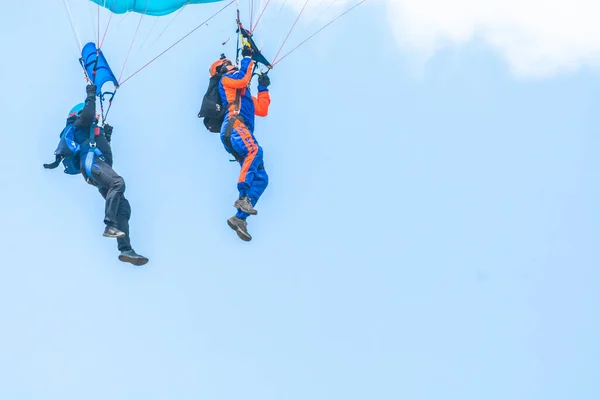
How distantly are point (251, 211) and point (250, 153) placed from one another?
0.87m

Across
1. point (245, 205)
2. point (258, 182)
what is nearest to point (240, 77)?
point (258, 182)

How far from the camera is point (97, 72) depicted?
1948 centimetres

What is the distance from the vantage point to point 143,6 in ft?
68.6

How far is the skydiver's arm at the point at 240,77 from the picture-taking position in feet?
62.8

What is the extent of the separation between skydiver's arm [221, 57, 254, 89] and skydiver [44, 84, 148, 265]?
173 cm

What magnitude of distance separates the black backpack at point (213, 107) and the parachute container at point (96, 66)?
1271 mm

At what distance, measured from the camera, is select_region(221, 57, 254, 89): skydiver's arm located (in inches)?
754

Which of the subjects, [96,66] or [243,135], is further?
[96,66]

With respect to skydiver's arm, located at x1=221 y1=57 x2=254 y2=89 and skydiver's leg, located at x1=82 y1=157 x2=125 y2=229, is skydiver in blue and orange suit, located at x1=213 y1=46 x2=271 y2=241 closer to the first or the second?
skydiver's arm, located at x1=221 y1=57 x2=254 y2=89

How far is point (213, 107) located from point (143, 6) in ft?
8.67

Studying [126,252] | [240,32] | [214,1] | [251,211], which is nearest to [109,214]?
[126,252]

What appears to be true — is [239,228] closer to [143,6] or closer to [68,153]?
[68,153]

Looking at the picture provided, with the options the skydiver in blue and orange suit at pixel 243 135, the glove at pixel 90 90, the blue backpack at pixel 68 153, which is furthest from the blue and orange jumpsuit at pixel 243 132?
the blue backpack at pixel 68 153

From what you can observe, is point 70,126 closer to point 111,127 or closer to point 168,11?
point 111,127
